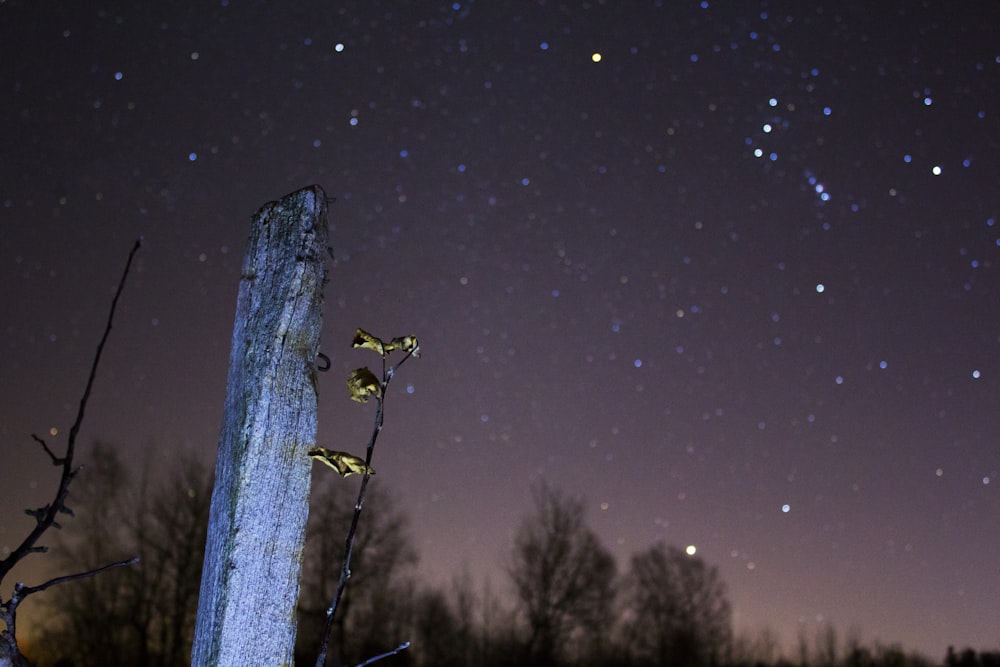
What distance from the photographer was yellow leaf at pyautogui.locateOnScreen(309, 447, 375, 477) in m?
1.73

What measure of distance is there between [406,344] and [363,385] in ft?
0.47

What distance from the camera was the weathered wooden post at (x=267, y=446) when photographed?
163 centimetres

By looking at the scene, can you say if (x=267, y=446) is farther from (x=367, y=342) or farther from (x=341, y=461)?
(x=367, y=342)

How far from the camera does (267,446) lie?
5.65ft

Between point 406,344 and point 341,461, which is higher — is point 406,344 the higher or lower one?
the higher one

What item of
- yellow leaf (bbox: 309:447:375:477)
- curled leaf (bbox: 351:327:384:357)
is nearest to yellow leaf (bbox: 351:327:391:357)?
curled leaf (bbox: 351:327:384:357)

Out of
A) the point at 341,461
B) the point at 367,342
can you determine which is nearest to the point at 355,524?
the point at 341,461

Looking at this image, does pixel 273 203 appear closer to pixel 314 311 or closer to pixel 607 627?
pixel 314 311

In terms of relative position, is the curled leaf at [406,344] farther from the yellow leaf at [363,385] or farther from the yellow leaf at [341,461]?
the yellow leaf at [341,461]

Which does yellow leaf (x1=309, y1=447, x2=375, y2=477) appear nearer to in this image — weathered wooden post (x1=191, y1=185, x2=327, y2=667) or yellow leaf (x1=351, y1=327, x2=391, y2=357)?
weathered wooden post (x1=191, y1=185, x2=327, y2=667)

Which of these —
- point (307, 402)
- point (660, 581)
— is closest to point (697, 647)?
point (660, 581)

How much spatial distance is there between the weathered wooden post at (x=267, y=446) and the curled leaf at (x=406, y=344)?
19 cm

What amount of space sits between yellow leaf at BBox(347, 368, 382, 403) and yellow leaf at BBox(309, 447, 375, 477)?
0.18 m

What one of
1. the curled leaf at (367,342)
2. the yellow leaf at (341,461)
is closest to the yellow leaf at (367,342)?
the curled leaf at (367,342)
